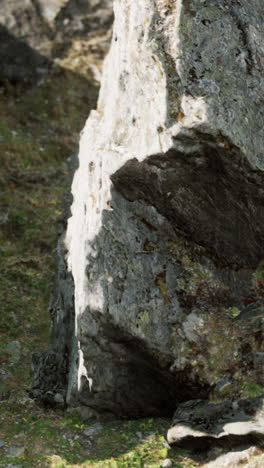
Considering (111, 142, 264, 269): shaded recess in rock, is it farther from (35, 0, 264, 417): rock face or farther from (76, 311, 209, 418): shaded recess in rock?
(76, 311, 209, 418): shaded recess in rock

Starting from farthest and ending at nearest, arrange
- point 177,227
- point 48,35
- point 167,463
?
point 48,35
point 177,227
point 167,463

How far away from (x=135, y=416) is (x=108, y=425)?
0.56 metres

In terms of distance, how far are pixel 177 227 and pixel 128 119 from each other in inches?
95.2

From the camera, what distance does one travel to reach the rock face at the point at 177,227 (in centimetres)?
816

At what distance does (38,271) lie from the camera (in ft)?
43.6

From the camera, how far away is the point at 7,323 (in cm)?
1143

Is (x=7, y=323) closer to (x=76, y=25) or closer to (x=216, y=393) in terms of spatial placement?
(x=216, y=393)

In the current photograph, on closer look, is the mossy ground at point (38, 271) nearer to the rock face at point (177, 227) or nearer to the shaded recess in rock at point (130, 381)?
the shaded recess in rock at point (130, 381)

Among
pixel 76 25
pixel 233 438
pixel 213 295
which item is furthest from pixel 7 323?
pixel 76 25

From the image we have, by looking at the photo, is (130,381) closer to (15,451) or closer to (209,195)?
(15,451)

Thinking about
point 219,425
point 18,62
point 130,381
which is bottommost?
point 219,425

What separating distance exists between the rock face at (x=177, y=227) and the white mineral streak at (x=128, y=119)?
0.12ft

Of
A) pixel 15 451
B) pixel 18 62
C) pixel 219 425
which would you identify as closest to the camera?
pixel 219 425

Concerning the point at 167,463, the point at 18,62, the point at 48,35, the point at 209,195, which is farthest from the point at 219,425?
the point at 48,35
